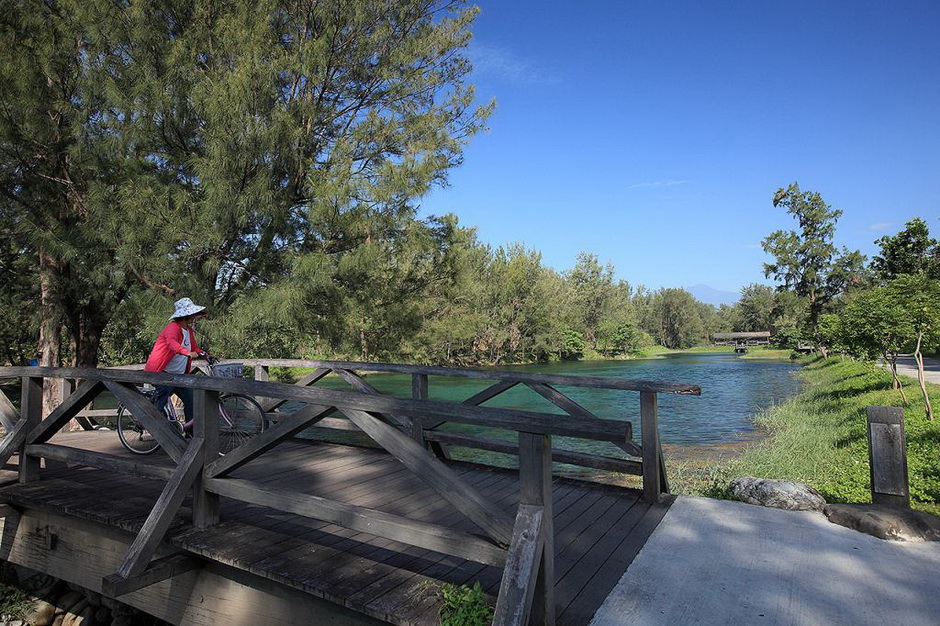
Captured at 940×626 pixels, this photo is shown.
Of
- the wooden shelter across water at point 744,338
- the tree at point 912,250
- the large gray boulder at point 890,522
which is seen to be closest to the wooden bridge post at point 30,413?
the large gray boulder at point 890,522

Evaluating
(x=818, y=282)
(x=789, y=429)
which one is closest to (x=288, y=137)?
(x=789, y=429)

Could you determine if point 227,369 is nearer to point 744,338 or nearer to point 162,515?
point 162,515

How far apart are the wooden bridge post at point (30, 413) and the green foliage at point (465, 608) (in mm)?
3530

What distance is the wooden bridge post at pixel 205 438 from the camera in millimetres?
3307

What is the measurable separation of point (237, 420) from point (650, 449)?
3.93 metres

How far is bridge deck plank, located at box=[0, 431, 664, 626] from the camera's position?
8.77 feet

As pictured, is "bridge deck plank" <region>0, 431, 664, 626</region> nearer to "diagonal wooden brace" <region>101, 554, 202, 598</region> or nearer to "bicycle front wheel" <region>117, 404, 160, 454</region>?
"diagonal wooden brace" <region>101, 554, 202, 598</region>

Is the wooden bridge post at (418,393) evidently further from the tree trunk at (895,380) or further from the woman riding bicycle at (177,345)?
the tree trunk at (895,380)

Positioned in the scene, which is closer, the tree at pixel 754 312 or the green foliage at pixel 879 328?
the green foliage at pixel 879 328

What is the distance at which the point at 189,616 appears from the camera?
129 inches

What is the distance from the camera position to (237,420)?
562 centimetres

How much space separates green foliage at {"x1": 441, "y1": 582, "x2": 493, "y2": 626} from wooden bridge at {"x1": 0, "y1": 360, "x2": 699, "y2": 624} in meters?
0.06

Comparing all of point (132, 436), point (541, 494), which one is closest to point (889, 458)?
point (541, 494)

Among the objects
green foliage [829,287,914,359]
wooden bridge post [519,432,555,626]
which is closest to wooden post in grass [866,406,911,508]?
wooden bridge post [519,432,555,626]
